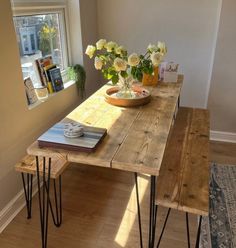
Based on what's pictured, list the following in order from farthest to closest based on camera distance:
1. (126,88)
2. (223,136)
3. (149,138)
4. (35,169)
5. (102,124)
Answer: (223,136)
(126,88)
(35,169)
(102,124)
(149,138)

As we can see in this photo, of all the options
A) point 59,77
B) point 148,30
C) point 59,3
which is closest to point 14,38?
point 59,77

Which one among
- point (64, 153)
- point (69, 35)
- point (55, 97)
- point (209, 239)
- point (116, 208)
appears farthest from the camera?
point (69, 35)

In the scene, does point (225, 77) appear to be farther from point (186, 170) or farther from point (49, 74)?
point (49, 74)

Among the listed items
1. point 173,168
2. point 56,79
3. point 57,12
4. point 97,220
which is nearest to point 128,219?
point 97,220

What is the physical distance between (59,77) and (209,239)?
1761 mm

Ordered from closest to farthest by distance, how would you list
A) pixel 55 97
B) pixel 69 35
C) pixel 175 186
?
pixel 175 186 → pixel 55 97 → pixel 69 35

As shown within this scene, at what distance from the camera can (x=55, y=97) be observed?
2314mm

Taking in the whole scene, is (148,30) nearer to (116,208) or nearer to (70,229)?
(116,208)

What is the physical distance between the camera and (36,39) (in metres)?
2.20

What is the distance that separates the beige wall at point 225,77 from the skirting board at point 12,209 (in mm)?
2121

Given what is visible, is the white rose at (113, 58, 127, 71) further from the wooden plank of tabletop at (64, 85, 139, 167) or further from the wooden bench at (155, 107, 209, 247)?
the wooden bench at (155, 107, 209, 247)

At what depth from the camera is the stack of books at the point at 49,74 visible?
221 centimetres

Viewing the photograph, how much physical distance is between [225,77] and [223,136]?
0.69 m

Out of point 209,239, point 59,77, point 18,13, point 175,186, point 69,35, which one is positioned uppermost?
point 18,13
